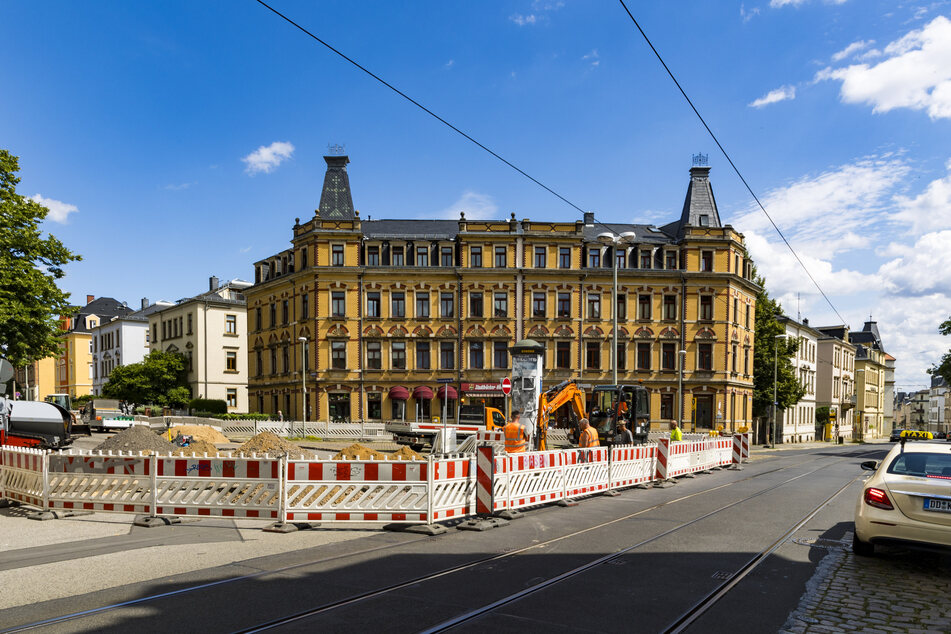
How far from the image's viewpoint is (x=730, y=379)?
4931 centimetres

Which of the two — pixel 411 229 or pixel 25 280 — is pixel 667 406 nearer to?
pixel 411 229

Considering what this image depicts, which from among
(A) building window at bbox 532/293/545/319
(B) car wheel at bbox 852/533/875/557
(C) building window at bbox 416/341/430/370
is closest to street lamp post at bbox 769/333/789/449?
(A) building window at bbox 532/293/545/319

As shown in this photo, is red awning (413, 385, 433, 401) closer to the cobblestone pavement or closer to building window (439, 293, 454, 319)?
building window (439, 293, 454, 319)

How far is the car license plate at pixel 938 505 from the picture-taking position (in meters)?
7.80

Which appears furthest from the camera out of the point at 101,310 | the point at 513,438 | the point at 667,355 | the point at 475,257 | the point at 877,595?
the point at 101,310

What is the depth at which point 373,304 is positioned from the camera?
47.9 meters

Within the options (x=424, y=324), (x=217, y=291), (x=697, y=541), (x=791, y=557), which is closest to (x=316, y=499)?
(x=697, y=541)

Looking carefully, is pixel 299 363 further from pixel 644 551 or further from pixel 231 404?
pixel 644 551

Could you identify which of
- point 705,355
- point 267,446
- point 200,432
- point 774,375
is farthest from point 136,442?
point 774,375

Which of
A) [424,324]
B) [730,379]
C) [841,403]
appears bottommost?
[841,403]

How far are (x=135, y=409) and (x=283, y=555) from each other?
5750 centimetres

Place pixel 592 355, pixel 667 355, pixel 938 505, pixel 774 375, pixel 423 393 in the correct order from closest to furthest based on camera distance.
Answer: pixel 938 505, pixel 423 393, pixel 592 355, pixel 667 355, pixel 774 375

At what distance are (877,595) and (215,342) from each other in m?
62.2

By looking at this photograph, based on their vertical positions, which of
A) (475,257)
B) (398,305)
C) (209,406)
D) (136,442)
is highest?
(475,257)
